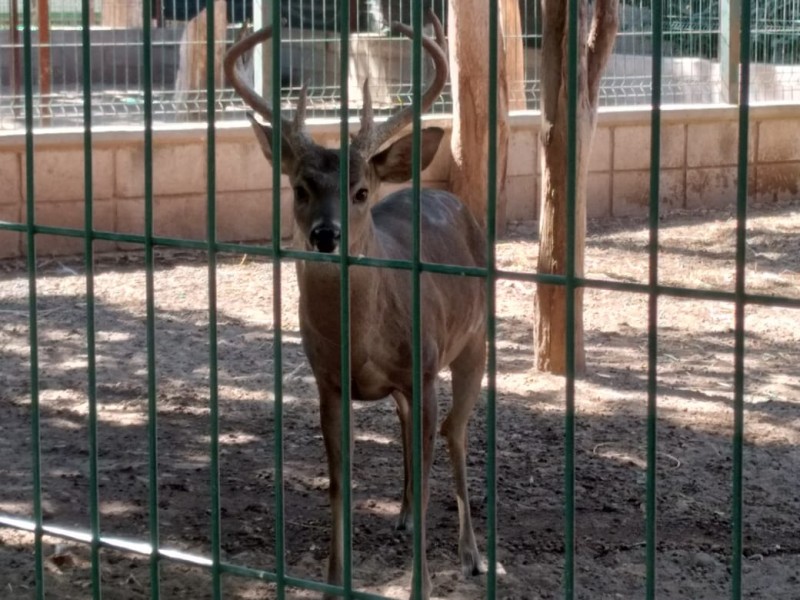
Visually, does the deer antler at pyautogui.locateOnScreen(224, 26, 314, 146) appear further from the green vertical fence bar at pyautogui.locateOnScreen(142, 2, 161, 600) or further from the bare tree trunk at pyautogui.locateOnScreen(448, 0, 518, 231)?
the bare tree trunk at pyautogui.locateOnScreen(448, 0, 518, 231)

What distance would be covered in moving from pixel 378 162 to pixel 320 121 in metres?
6.47

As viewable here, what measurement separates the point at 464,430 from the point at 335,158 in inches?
53.4

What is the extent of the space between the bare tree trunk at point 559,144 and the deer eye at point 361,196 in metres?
2.22

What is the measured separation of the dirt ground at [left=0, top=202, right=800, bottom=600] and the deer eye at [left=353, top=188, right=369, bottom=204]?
4.52ft

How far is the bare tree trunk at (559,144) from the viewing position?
7281mm

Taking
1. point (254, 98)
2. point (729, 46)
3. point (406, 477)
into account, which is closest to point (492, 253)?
point (254, 98)

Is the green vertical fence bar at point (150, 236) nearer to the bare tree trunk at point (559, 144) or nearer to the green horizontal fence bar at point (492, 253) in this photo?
the green horizontal fence bar at point (492, 253)

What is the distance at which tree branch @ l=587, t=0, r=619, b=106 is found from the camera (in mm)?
7562

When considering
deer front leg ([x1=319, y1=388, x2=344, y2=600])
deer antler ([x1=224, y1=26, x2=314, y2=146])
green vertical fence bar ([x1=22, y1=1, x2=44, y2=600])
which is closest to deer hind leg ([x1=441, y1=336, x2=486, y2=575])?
deer front leg ([x1=319, y1=388, x2=344, y2=600])

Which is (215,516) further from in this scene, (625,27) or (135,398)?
(625,27)

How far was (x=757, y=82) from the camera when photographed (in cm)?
1333

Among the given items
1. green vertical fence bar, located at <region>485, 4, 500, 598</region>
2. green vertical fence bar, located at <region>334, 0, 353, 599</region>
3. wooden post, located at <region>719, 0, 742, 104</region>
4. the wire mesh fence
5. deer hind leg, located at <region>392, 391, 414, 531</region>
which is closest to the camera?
green vertical fence bar, located at <region>485, 4, 500, 598</region>

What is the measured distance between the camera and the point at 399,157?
5.33 meters

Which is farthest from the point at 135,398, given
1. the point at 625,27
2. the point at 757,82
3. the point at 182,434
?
the point at 757,82
